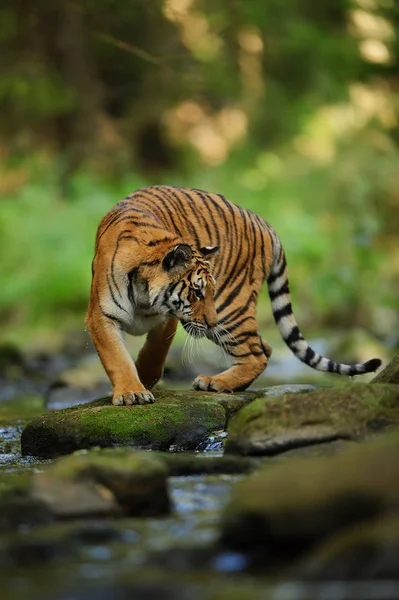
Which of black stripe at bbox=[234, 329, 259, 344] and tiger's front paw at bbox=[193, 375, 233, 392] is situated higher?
black stripe at bbox=[234, 329, 259, 344]

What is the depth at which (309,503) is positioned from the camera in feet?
9.83

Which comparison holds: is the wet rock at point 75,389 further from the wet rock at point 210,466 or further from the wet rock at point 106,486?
the wet rock at point 106,486

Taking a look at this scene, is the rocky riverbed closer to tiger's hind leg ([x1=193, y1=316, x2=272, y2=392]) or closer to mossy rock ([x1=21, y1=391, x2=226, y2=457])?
mossy rock ([x1=21, y1=391, x2=226, y2=457])

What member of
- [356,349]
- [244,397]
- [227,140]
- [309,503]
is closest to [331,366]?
[244,397]

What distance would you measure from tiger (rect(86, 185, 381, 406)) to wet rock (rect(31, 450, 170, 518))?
2.05 m

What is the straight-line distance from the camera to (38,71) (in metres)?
16.1

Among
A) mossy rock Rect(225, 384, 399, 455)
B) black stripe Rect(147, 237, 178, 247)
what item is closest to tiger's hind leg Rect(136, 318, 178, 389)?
black stripe Rect(147, 237, 178, 247)

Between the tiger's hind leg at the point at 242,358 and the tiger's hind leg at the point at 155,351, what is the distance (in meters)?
0.36

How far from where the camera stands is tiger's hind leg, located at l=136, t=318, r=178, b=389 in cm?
662

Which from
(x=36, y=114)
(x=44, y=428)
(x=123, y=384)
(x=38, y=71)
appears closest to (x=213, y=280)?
(x=123, y=384)

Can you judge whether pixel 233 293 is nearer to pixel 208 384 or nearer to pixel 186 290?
pixel 208 384

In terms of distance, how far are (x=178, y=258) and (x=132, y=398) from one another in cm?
87

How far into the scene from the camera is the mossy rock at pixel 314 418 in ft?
14.5

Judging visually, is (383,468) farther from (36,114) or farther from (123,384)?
(36,114)
